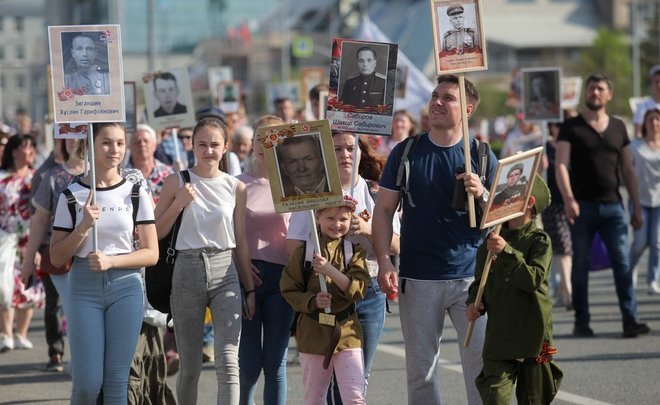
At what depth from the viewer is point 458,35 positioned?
7480 millimetres

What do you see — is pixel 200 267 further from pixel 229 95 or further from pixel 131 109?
pixel 229 95

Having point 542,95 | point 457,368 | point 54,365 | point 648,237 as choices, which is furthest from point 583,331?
point 54,365

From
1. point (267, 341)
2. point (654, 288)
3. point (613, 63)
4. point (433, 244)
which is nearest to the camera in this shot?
point (433, 244)

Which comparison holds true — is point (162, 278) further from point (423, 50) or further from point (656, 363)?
point (423, 50)

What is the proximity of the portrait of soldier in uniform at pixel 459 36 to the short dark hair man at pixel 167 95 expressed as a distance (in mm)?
4844

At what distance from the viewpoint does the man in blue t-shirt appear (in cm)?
731

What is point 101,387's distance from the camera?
291 inches

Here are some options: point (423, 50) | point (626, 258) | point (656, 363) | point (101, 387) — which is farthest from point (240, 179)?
point (423, 50)

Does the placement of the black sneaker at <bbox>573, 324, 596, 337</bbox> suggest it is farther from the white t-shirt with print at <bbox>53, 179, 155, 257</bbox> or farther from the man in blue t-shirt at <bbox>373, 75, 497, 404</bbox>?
the white t-shirt with print at <bbox>53, 179, 155, 257</bbox>

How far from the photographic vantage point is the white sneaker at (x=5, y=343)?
1220cm

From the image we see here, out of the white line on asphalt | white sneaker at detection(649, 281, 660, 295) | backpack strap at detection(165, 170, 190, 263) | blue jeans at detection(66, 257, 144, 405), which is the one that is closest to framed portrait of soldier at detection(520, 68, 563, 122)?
white sneaker at detection(649, 281, 660, 295)

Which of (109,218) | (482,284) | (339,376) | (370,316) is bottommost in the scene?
(339,376)

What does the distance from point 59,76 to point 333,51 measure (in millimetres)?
1543

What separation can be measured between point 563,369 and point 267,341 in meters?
3.10
